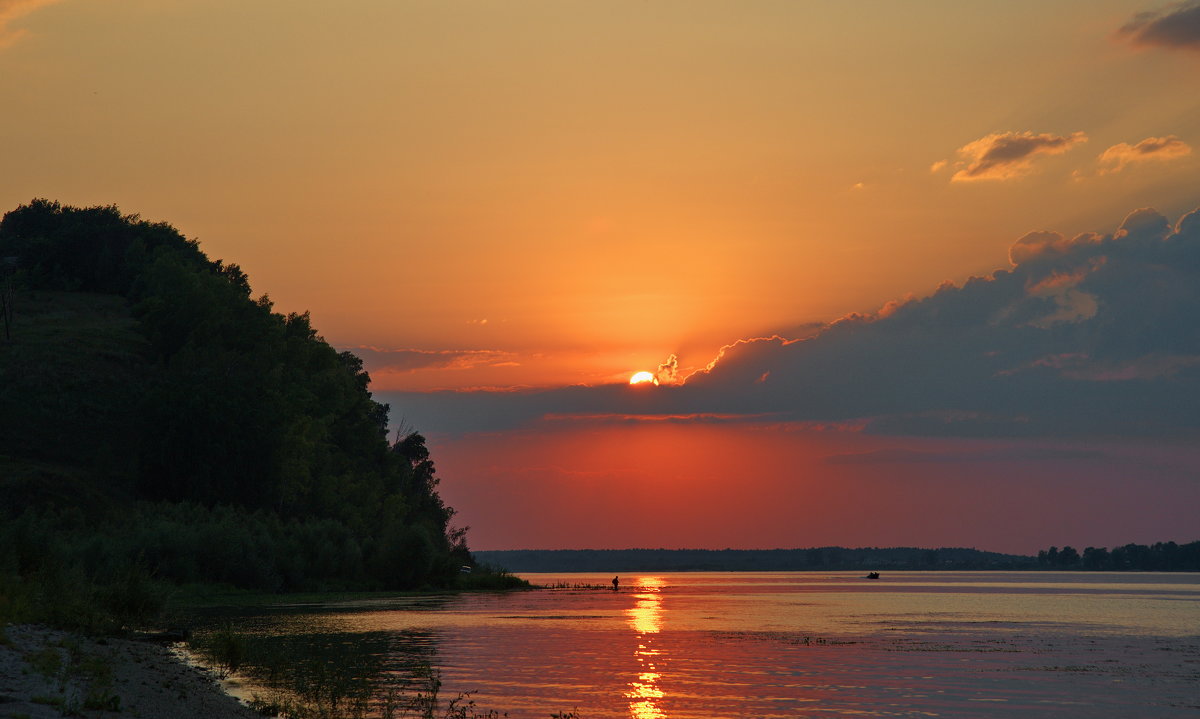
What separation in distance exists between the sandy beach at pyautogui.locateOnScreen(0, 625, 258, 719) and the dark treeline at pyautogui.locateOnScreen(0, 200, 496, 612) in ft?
139

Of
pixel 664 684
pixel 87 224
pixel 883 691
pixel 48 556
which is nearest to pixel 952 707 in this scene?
pixel 883 691

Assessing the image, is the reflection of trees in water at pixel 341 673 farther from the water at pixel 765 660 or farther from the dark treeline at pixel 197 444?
the dark treeline at pixel 197 444

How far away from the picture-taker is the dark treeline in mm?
95875

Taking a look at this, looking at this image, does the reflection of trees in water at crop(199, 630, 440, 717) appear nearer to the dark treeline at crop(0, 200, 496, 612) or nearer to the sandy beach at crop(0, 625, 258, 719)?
the sandy beach at crop(0, 625, 258, 719)

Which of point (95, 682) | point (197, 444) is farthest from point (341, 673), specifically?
point (197, 444)

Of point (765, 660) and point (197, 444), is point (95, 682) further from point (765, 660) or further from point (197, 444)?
point (197, 444)

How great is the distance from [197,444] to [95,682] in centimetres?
8690

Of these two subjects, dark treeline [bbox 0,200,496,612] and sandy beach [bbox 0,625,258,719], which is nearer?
sandy beach [bbox 0,625,258,719]

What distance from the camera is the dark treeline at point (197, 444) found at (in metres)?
95.9

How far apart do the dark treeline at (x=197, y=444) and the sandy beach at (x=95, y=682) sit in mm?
42434

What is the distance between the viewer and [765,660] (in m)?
53.6

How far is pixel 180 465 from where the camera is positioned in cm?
11081

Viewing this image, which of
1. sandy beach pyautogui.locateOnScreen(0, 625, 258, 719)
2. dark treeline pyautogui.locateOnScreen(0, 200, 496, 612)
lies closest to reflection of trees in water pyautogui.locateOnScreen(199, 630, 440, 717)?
sandy beach pyautogui.locateOnScreen(0, 625, 258, 719)

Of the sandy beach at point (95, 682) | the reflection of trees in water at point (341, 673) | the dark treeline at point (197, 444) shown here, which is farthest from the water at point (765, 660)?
the dark treeline at point (197, 444)
